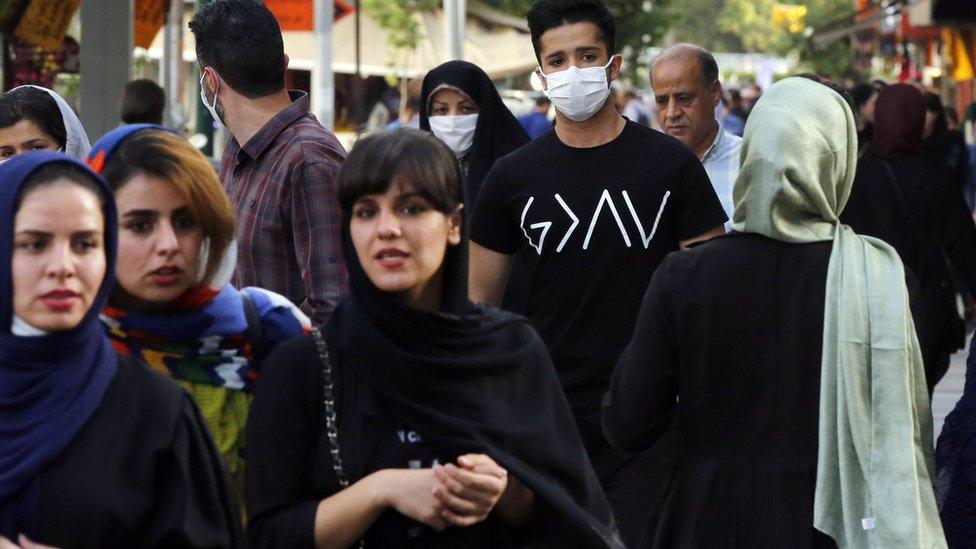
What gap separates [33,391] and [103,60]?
8.40 metres

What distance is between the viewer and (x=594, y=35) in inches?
254

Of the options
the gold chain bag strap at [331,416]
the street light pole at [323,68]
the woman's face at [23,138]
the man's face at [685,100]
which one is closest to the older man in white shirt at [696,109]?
the man's face at [685,100]

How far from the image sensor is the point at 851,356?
4.61 metres

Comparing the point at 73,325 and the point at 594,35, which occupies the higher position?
the point at 594,35

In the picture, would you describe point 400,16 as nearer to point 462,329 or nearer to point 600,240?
point 600,240

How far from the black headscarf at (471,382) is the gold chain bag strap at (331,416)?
24mm

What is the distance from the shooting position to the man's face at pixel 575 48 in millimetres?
6402

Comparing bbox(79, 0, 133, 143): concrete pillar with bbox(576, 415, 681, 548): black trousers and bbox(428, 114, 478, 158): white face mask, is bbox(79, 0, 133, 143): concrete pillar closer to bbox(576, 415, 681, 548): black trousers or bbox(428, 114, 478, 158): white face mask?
bbox(428, 114, 478, 158): white face mask

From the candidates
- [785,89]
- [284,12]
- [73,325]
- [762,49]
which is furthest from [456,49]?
[762,49]

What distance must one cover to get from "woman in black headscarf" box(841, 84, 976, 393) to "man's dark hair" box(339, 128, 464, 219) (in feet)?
18.9

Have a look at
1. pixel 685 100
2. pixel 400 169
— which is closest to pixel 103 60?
pixel 685 100

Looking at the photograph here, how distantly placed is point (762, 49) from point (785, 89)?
14408 cm

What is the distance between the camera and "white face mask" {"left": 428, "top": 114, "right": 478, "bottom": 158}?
24.9 feet

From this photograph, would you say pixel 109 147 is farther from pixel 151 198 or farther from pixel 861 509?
pixel 861 509
